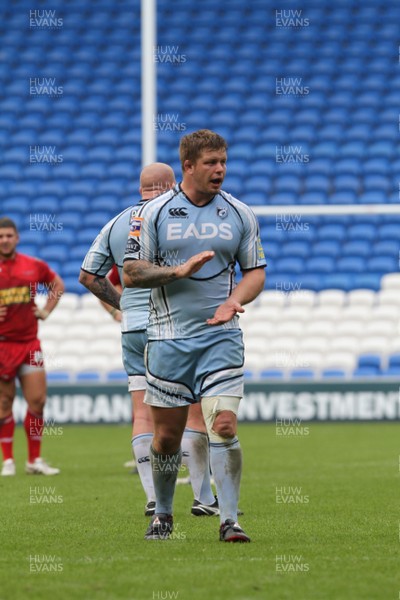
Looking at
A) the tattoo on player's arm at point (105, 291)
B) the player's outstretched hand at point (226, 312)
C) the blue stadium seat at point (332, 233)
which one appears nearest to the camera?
the player's outstretched hand at point (226, 312)

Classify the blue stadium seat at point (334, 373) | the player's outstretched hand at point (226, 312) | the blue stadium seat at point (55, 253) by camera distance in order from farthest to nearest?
the blue stadium seat at point (55, 253) < the blue stadium seat at point (334, 373) < the player's outstretched hand at point (226, 312)

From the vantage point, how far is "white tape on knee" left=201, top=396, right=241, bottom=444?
5.98m

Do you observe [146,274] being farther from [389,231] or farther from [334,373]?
[389,231]

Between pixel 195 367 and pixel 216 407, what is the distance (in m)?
0.25

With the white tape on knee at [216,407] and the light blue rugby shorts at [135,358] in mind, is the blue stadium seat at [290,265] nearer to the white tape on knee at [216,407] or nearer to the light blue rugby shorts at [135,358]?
the light blue rugby shorts at [135,358]

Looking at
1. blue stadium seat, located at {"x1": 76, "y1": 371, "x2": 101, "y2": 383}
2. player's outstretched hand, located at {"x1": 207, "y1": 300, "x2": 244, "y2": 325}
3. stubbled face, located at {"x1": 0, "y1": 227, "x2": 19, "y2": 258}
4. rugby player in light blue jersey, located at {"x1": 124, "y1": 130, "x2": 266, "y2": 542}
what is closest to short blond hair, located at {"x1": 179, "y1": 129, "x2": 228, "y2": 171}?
rugby player in light blue jersey, located at {"x1": 124, "y1": 130, "x2": 266, "y2": 542}

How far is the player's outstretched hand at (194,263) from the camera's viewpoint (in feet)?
18.9

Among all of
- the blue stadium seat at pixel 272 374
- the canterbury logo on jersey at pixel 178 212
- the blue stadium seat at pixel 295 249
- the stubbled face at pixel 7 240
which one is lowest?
the blue stadium seat at pixel 272 374

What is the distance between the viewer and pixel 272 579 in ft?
16.2

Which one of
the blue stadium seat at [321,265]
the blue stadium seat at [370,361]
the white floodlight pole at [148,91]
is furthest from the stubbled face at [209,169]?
the blue stadium seat at [321,265]

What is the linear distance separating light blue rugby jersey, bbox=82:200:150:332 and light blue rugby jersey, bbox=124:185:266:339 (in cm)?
134

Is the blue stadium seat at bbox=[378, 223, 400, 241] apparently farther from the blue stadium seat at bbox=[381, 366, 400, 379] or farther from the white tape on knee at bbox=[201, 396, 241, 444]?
the white tape on knee at bbox=[201, 396, 241, 444]

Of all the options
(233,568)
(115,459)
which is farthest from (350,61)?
(233,568)

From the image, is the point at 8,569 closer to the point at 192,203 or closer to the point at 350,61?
the point at 192,203
